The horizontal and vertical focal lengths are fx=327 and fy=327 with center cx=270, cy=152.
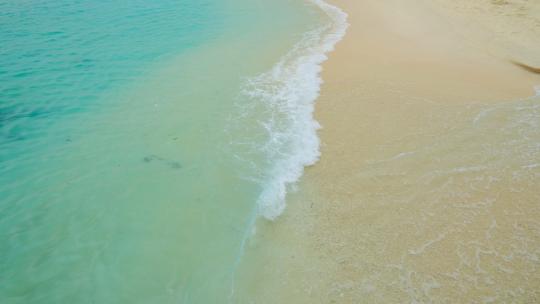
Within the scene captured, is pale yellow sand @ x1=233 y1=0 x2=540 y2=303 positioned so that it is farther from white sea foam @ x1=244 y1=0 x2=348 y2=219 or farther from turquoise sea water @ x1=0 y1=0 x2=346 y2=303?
turquoise sea water @ x1=0 y1=0 x2=346 y2=303

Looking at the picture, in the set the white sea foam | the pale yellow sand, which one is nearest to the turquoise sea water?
the white sea foam

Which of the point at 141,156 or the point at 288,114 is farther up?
the point at 288,114

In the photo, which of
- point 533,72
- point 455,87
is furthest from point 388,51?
point 533,72

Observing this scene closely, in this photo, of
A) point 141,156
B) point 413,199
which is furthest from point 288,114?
point 413,199

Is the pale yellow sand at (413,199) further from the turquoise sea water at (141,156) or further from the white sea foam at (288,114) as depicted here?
the turquoise sea water at (141,156)

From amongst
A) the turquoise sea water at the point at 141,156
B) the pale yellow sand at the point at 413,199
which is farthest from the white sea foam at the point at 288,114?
the pale yellow sand at the point at 413,199

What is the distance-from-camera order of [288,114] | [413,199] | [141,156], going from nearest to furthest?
[413,199], [141,156], [288,114]

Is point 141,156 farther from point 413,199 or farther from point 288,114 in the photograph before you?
point 413,199
